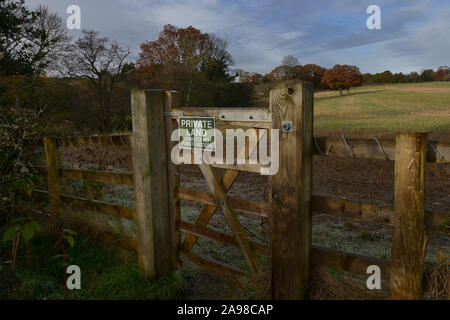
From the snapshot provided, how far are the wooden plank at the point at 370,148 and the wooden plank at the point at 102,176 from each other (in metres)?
2.29

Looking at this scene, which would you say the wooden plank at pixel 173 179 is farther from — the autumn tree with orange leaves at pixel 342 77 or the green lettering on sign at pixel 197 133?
the autumn tree with orange leaves at pixel 342 77

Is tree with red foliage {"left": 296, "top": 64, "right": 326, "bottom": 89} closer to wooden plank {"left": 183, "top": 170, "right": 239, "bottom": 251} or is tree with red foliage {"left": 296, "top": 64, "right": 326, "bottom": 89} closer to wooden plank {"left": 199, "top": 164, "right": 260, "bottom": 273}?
wooden plank {"left": 183, "top": 170, "right": 239, "bottom": 251}

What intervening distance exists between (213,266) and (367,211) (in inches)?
70.8

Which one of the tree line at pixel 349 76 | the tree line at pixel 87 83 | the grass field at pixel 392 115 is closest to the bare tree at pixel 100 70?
the tree line at pixel 87 83

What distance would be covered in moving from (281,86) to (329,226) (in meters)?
4.14

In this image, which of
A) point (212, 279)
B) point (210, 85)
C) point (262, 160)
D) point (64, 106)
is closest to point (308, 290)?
point (262, 160)

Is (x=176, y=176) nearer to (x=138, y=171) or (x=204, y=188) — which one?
(x=138, y=171)

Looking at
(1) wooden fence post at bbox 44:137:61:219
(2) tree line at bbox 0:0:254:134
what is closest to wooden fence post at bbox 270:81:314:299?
(1) wooden fence post at bbox 44:137:61:219

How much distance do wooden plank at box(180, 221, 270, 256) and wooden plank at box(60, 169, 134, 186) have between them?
0.84 m

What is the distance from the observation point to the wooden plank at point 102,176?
4202mm

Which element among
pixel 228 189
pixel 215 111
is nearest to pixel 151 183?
pixel 228 189

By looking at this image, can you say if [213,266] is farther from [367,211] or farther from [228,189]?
[367,211]

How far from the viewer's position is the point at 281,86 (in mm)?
2875

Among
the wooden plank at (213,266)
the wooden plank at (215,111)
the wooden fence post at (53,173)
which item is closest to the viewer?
the wooden plank at (215,111)
